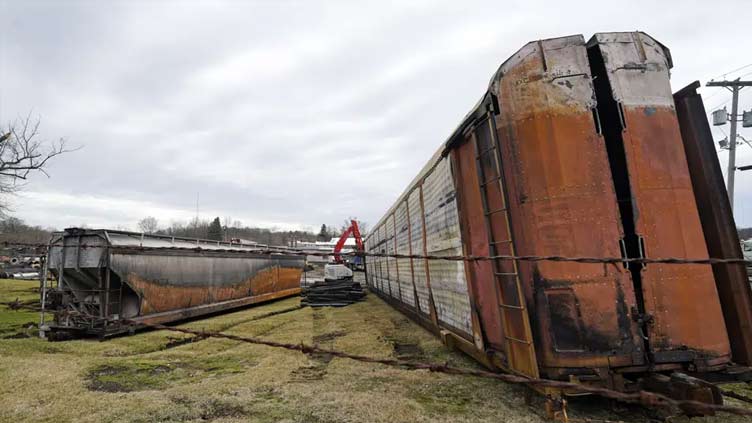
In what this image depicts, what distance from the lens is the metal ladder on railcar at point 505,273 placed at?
3.92 metres

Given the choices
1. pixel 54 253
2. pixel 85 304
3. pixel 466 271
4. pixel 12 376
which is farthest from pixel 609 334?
pixel 54 253

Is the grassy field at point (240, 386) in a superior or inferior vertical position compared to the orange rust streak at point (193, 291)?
inferior

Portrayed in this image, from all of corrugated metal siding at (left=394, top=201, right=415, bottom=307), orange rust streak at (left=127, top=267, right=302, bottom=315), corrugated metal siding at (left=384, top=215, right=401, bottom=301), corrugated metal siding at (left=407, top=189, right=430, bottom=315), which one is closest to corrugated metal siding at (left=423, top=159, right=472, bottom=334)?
corrugated metal siding at (left=407, top=189, right=430, bottom=315)

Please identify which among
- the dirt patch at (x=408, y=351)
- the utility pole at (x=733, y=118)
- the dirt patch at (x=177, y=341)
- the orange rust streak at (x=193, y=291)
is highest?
the utility pole at (x=733, y=118)

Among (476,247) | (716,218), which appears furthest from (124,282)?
(716,218)

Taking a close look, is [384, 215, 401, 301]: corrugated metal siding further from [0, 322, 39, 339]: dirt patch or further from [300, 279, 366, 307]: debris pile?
[0, 322, 39, 339]: dirt patch

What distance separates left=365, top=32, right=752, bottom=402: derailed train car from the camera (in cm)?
379

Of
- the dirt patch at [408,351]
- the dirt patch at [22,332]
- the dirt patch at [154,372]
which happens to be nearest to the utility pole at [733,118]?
the dirt patch at [408,351]

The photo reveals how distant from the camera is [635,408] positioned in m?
4.14

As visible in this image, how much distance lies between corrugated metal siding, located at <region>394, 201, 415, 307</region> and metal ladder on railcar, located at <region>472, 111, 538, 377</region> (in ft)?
16.3

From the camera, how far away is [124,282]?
9.06 m

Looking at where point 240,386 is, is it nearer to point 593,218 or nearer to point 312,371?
point 312,371

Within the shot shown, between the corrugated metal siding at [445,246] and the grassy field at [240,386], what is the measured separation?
890 millimetres

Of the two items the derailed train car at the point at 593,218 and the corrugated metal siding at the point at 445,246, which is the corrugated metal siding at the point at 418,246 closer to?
the corrugated metal siding at the point at 445,246
